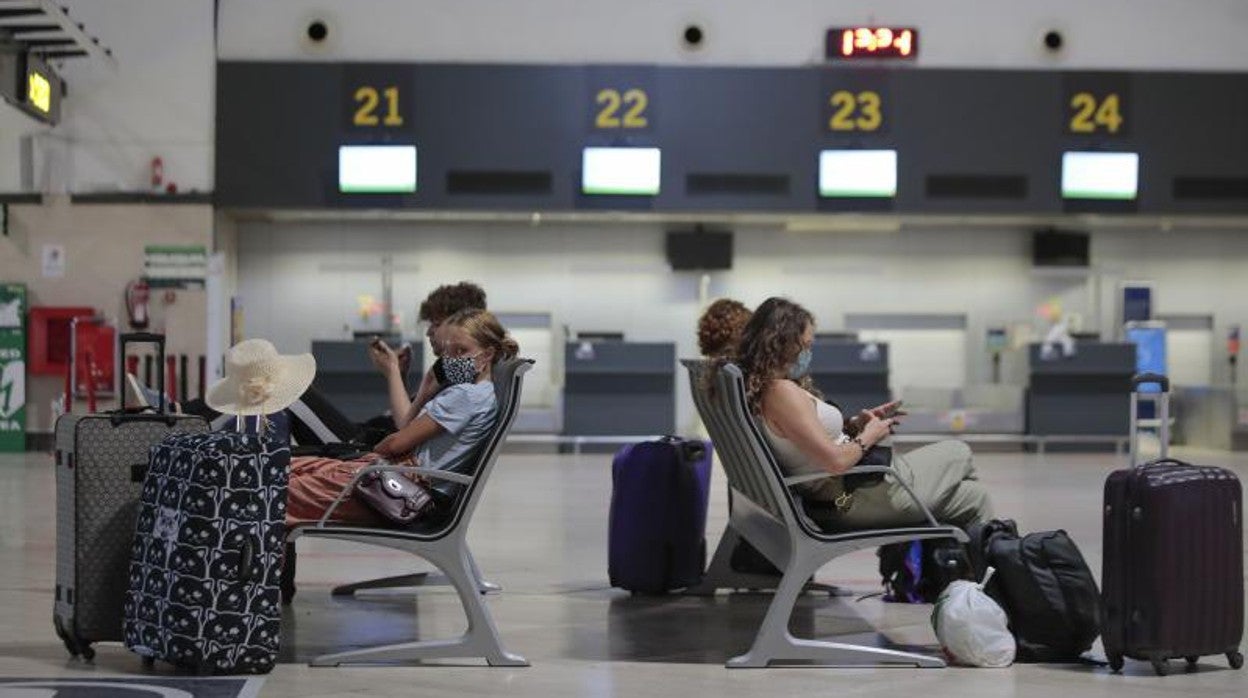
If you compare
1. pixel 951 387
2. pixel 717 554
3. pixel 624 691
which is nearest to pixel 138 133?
pixel 951 387

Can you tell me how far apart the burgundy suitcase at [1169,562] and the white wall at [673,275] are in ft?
43.1

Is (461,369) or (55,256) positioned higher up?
(55,256)

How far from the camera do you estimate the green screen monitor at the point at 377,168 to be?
56.9 feet

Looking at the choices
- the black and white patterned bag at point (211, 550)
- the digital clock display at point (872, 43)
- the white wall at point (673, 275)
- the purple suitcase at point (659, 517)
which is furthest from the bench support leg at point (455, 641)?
the white wall at point (673, 275)

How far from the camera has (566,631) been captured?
6.29 meters

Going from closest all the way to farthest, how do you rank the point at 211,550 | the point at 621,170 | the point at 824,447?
the point at 211,550 < the point at 824,447 < the point at 621,170

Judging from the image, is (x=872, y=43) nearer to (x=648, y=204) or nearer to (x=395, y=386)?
(x=648, y=204)

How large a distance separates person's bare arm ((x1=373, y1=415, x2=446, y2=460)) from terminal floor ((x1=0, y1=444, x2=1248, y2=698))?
62 centimetres

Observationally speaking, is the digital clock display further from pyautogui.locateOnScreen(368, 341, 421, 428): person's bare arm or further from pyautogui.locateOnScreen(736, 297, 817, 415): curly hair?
pyautogui.locateOnScreen(736, 297, 817, 415): curly hair

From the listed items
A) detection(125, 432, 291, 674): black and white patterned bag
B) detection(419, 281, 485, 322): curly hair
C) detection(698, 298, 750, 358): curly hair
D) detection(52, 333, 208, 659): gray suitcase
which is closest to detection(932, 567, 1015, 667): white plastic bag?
detection(698, 298, 750, 358): curly hair

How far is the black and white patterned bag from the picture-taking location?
16.6 feet

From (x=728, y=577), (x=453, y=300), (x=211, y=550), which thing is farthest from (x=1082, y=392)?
(x=211, y=550)

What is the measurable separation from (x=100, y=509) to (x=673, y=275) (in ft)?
44.8

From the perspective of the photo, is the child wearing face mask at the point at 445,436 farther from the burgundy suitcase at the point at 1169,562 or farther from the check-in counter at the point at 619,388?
the check-in counter at the point at 619,388
